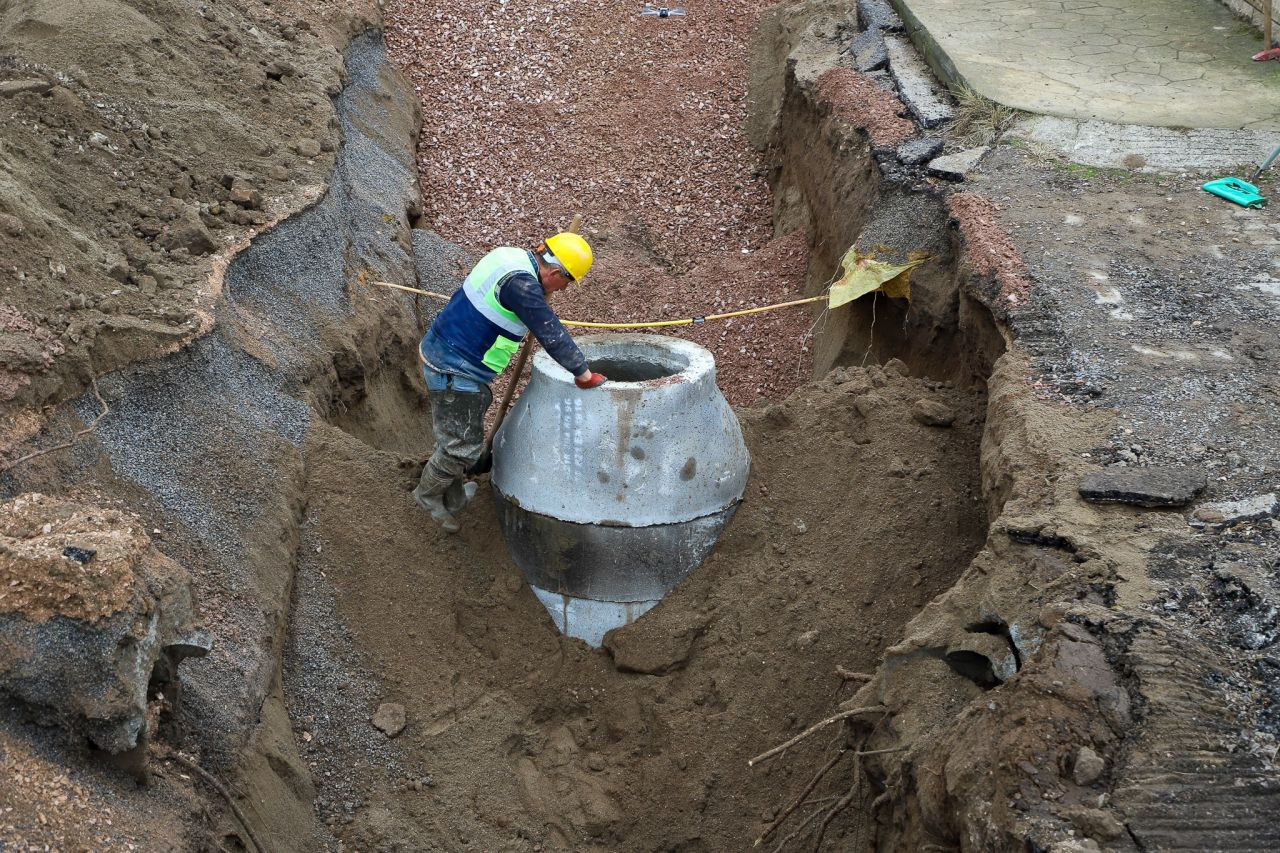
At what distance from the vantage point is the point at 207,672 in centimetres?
455

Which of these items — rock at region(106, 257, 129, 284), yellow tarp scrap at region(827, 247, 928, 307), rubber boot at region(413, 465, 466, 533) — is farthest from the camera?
yellow tarp scrap at region(827, 247, 928, 307)

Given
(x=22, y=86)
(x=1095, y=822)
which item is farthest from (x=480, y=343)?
(x=1095, y=822)

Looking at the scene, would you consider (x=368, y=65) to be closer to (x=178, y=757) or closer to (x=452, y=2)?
(x=452, y=2)

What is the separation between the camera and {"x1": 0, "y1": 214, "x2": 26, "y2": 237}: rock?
530 cm

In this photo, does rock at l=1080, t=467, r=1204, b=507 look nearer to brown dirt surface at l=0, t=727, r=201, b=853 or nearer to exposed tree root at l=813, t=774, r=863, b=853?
exposed tree root at l=813, t=774, r=863, b=853

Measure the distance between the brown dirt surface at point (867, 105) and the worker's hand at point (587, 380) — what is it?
12.2 ft

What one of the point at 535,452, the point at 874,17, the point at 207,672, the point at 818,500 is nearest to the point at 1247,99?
the point at 874,17

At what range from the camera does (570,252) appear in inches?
220

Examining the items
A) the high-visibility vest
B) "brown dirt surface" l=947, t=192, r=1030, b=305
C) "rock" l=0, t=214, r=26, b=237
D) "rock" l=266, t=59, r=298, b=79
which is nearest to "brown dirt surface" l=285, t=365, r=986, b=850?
"brown dirt surface" l=947, t=192, r=1030, b=305

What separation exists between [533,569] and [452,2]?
9.11 m

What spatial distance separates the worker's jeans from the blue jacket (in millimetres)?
78

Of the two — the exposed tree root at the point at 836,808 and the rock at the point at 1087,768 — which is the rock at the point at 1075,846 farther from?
the exposed tree root at the point at 836,808

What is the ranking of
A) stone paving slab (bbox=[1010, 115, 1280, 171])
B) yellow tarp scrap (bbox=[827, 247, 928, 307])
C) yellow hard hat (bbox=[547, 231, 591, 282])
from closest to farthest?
yellow hard hat (bbox=[547, 231, 591, 282]) < yellow tarp scrap (bbox=[827, 247, 928, 307]) < stone paving slab (bbox=[1010, 115, 1280, 171])

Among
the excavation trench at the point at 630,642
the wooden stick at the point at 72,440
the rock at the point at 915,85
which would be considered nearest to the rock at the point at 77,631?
the wooden stick at the point at 72,440
